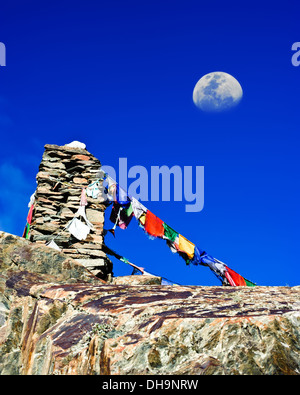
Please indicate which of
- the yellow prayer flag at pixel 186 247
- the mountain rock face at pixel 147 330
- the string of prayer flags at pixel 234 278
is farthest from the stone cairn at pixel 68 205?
Result: the string of prayer flags at pixel 234 278

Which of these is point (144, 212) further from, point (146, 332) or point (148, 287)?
point (146, 332)

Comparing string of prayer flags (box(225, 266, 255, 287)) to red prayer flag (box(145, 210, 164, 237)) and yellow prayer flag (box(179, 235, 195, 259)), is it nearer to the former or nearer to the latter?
yellow prayer flag (box(179, 235, 195, 259))

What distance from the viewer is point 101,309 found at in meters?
4.63

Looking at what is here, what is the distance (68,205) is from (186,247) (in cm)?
456

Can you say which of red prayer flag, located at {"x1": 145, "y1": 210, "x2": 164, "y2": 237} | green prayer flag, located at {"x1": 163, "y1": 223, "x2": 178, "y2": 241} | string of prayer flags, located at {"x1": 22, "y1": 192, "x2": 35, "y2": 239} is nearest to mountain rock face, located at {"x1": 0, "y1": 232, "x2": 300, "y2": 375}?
string of prayer flags, located at {"x1": 22, "y1": 192, "x2": 35, "y2": 239}

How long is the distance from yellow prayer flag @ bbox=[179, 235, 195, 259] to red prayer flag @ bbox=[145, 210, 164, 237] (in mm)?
781

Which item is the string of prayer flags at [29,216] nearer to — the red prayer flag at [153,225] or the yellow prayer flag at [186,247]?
the red prayer flag at [153,225]

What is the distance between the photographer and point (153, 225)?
1402 cm

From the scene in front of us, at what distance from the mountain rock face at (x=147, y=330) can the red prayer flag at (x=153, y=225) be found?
311 inches

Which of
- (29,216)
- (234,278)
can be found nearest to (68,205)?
(29,216)

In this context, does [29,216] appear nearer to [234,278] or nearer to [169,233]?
[169,233]

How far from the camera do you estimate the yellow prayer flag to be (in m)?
14.4
